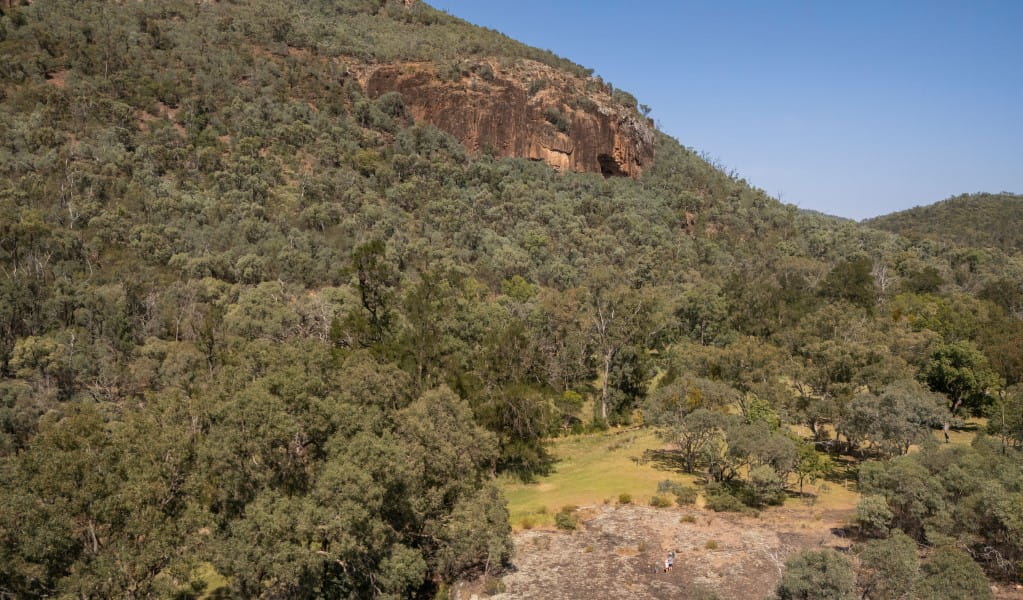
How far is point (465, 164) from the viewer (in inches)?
4254

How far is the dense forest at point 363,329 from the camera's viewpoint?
18.3 m

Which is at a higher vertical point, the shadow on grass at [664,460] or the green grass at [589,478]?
the shadow on grass at [664,460]

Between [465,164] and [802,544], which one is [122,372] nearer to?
[802,544]

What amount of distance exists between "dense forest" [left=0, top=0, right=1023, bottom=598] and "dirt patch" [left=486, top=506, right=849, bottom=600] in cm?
201

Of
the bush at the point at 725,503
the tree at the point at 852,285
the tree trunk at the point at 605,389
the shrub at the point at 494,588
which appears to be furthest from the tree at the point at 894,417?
the tree at the point at 852,285

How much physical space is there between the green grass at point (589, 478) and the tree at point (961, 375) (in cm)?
2195

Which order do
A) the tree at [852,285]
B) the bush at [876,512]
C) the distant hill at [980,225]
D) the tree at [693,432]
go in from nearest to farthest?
1. the bush at [876,512]
2. the tree at [693,432]
3. the tree at [852,285]
4. the distant hill at [980,225]

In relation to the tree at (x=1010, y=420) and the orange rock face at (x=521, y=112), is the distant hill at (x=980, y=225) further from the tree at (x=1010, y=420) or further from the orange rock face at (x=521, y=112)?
the tree at (x=1010, y=420)

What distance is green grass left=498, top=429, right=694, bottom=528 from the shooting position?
3116 centimetres

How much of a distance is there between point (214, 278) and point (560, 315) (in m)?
35.6

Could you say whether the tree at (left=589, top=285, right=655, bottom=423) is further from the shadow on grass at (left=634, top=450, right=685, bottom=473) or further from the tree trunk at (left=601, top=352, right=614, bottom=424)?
the shadow on grass at (left=634, top=450, right=685, bottom=473)

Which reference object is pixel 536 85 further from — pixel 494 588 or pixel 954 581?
pixel 954 581

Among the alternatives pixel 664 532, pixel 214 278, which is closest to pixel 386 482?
pixel 664 532

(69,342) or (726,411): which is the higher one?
(726,411)
